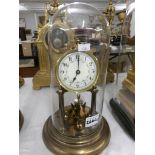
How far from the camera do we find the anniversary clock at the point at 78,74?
589 mm

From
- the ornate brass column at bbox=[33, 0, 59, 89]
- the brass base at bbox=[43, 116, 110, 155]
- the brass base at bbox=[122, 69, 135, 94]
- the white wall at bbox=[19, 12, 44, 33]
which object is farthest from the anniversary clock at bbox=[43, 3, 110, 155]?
the white wall at bbox=[19, 12, 44, 33]

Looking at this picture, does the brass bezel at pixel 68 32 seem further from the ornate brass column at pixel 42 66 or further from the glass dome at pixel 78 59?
the ornate brass column at pixel 42 66

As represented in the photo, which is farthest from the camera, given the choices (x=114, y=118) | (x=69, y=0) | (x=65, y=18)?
(x=69, y=0)

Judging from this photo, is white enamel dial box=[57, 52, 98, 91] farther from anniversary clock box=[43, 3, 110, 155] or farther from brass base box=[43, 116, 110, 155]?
brass base box=[43, 116, 110, 155]

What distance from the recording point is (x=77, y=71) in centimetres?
60

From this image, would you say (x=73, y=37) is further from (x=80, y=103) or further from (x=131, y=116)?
(x=131, y=116)

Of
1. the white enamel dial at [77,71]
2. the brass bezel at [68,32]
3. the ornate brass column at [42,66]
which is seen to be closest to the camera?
the white enamel dial at [77,71]

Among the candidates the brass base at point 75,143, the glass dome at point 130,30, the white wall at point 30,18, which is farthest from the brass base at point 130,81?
the white wall at point 30,18

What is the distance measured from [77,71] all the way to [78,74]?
1 cm

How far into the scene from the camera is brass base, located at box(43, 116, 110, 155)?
0.63 m

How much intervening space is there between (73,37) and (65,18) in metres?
0.08

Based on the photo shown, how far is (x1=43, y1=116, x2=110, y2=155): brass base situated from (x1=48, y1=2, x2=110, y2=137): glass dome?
A: 2cm

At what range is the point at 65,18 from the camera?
69 centimetres
